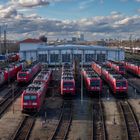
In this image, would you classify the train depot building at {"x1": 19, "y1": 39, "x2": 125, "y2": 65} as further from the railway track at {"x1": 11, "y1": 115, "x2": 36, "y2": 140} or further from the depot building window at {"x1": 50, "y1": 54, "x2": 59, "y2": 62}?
the railway track at {"x1": 11, "y1": 115, "x2": 36, "y2": 140}

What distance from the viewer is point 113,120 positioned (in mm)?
35344

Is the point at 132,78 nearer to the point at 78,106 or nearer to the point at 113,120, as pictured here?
the point at 78,106

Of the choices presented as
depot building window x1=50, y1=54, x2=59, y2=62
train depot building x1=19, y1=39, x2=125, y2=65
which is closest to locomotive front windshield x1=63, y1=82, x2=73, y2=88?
train depot building x1=19, y1=39, x2=125, y2=65

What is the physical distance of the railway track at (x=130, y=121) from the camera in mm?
30311

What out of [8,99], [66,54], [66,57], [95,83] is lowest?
[8,99]

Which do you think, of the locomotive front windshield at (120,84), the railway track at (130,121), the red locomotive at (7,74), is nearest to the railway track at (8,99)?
the red locomotive at (7,74)

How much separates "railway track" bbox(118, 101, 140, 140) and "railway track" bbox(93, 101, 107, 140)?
220 cm

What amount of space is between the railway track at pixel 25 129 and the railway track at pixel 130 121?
8.72m

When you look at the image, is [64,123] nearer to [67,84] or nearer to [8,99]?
[67,84]

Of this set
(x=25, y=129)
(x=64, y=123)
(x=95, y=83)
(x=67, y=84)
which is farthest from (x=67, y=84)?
(x=25, y=129)

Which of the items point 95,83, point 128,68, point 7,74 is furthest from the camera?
point 128,68

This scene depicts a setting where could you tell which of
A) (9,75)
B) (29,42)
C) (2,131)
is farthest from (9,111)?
(29,42)

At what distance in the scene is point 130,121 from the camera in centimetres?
3512

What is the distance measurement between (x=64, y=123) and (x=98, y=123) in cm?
331
